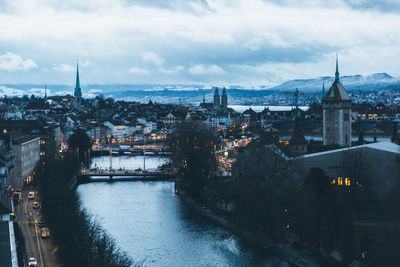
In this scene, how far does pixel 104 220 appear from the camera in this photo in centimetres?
2159

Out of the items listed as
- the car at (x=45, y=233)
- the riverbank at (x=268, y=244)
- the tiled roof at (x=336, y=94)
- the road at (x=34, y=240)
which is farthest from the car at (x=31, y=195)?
the tiled roof at (x=336, y=94)

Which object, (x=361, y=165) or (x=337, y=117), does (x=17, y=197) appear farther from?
(x=337, y=117)

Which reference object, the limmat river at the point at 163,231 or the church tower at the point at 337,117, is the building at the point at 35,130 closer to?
the limmat river at the point at 163,231

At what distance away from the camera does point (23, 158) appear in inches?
1152

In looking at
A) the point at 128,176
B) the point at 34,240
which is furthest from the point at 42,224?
the point at 128,176

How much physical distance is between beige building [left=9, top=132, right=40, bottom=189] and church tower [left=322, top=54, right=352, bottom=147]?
14799 mm

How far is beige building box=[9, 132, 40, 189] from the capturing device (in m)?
27.7

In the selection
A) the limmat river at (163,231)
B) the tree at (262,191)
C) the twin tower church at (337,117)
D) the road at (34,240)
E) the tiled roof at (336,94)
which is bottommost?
the limmat river at (163,231)

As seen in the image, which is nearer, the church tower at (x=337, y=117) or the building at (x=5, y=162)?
the building at (x=5, y=162)

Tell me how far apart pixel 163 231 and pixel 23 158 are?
11490 millimetres

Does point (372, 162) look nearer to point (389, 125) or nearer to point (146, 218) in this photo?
point (146, 218)

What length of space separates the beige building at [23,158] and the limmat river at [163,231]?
2749 mm

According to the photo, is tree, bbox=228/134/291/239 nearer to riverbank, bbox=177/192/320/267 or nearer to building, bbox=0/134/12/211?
riverbank, bbox=177/192/320/267

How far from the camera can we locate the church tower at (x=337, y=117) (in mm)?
31578
